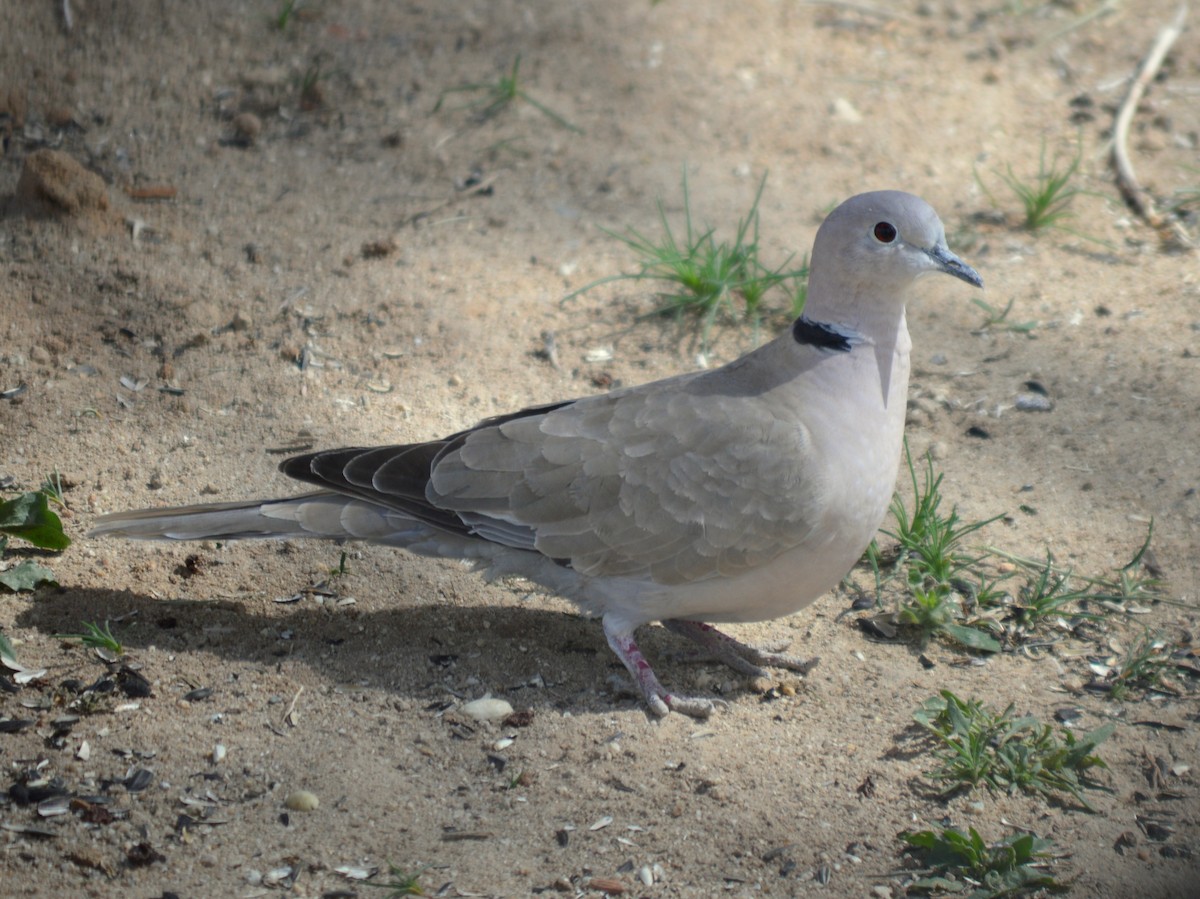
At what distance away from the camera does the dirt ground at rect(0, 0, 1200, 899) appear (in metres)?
3.02

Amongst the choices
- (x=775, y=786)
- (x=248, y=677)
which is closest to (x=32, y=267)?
(x=248, y=677)

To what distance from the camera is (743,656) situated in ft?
12.0

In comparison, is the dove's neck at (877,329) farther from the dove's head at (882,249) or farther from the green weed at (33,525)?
the green weed at (33,525)

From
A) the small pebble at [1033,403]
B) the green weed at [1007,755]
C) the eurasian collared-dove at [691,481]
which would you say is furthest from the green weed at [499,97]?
the green weed at [1007,755]

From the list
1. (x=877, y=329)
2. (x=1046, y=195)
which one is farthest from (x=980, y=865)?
(x=1046, y=195)

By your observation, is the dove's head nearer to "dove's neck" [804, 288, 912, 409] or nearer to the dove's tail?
"dove's neck" [804, 288, 912, 409]

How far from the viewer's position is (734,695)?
3.57 metres

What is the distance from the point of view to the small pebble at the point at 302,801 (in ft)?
9.85

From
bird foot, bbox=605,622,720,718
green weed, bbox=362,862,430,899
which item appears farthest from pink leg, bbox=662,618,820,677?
green weed, bbox=362,862,430,899

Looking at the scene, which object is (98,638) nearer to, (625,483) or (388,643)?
(388,643)

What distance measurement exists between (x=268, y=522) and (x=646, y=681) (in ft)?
3.76

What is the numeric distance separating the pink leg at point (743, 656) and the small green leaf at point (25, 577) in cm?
185

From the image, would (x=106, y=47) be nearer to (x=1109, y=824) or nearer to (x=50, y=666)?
(x=50, y=666)

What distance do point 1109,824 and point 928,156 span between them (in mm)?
3764
